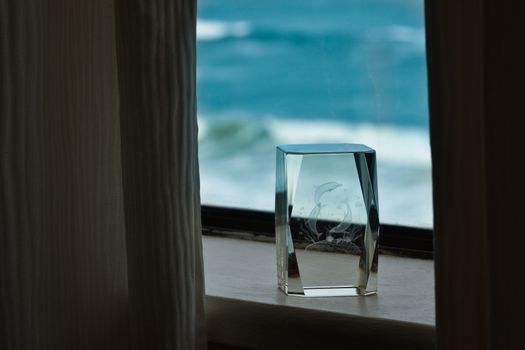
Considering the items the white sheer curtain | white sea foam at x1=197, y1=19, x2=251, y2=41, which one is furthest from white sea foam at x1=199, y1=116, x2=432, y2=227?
the white sheer curtain

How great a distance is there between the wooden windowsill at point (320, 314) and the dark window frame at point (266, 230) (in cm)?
3

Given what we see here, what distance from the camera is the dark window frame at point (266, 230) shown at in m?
1.00

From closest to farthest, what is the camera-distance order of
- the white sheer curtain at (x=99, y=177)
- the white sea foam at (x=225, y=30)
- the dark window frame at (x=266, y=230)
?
the white sheer curtain at (x=99, y=177) → the dark window frame at (x=266, y=230) → the white sea foam at (x=225, y=30)

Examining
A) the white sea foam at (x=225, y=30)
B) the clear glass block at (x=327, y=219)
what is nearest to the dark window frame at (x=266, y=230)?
the clear glass block at (x=327, y=219)

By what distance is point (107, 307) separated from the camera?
2.89ft

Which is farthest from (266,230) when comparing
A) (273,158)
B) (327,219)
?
(327,219)

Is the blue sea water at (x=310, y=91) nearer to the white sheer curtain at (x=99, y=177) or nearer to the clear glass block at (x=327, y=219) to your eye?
the clear glass block at (x=327, y=219)

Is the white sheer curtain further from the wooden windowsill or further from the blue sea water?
the blue sea water

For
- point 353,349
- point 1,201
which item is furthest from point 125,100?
point 353,349

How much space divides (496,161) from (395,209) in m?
0.40

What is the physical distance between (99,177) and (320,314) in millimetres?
280

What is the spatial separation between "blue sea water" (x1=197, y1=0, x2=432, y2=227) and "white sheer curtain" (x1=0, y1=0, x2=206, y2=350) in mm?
281

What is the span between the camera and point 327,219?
0.87m

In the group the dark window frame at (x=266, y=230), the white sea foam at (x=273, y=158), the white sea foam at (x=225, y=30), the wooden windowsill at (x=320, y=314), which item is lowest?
the wooden windowsill at (x=320, y=314)
